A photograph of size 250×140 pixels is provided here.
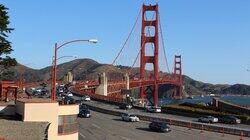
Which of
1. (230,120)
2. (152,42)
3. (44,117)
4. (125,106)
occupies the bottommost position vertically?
(230,120)

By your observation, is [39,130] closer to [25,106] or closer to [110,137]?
[25,106]

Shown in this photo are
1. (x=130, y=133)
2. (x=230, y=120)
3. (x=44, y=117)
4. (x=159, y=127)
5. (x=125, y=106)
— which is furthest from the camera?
(x=125, y=106)

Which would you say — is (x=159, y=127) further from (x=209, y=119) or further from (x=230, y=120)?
(x=230, y=120)

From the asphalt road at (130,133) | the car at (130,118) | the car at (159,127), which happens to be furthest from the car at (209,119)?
the car at (159,127)

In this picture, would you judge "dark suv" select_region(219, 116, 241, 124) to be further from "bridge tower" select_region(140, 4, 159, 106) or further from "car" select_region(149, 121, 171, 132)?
"bridge tower" select_region(140, 4, 159, 106)

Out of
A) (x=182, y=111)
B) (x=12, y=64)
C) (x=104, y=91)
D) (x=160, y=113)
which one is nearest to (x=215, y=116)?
(x=182, y=111)

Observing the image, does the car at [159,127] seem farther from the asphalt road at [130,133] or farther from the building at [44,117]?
the building at [44,117]

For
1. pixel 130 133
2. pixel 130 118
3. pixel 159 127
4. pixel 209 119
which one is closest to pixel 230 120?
pixel 209 119

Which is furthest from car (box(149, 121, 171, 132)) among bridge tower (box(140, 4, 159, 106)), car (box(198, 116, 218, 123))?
bridge tower (box(140, 4, 159, 106))

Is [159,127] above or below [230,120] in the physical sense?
below
